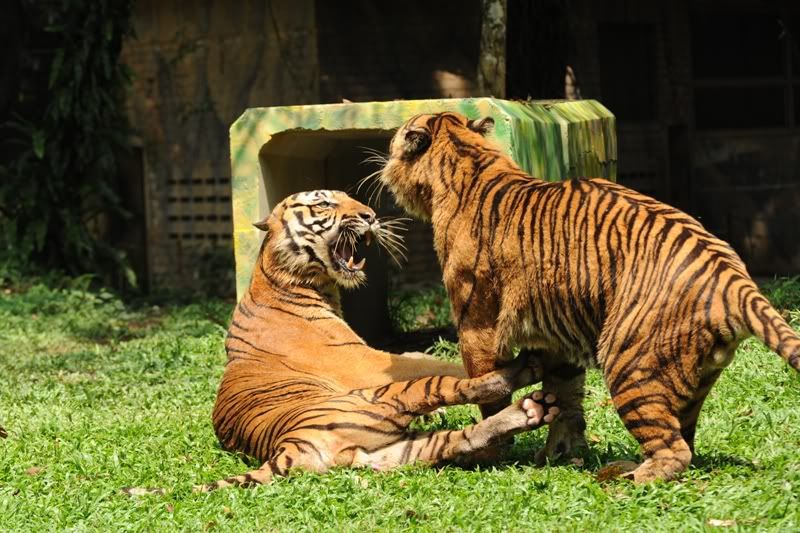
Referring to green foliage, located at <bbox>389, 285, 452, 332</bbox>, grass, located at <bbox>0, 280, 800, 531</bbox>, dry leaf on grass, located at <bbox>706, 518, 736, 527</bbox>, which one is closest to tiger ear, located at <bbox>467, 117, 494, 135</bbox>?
grass, located at <bbox>0, 280, 800, 531</bbox>

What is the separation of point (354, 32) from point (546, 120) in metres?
6.17

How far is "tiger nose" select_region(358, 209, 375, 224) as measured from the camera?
22.2ft

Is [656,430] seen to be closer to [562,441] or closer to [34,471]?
[562,441]

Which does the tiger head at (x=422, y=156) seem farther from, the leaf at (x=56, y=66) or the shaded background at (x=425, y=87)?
the leaf at (x=56, y=66)

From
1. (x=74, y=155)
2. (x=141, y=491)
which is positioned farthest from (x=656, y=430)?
(x=74, y=155)

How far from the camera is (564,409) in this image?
536cm

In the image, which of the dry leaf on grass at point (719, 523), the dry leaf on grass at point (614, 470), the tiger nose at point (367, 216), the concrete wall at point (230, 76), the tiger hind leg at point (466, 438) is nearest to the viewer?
the dry leaf on grass at point (719, 523)

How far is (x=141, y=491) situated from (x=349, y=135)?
3.49 m

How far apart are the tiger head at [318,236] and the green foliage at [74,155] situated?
7.15 metres

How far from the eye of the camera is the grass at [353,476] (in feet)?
14.5

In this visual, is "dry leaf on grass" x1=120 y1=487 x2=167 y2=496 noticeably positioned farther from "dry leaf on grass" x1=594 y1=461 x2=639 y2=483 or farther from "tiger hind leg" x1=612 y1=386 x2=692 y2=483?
"tiger hind leg" x1=612 y1=386 x2=692 y2=483

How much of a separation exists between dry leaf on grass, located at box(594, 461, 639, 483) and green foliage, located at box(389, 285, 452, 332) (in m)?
4.28

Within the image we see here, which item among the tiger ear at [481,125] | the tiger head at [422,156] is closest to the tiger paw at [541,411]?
the tiger head at [422,156]

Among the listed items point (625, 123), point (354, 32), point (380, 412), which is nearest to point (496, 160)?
point (380, 412)
